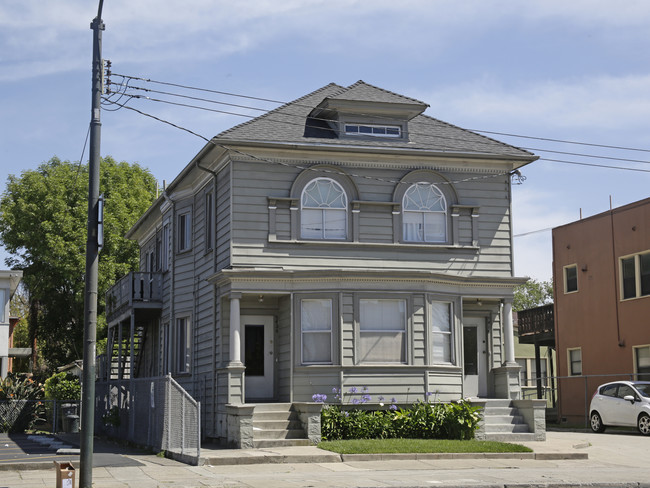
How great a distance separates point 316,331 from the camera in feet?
70.5

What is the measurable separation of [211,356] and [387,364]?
4.65 meters

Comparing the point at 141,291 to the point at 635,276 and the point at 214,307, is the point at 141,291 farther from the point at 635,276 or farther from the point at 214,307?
the point at 635,276

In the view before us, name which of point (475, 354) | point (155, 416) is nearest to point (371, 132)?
point (475, 354)

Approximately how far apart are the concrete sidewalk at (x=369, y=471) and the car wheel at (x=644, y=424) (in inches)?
165

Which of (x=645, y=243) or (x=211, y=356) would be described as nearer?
(x=211, y=356)

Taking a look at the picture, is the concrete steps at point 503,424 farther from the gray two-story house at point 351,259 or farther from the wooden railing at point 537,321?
the wooden railing at point 537,321

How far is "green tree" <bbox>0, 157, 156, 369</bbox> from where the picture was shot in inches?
1738

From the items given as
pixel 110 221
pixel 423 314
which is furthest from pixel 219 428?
pixel 110 221

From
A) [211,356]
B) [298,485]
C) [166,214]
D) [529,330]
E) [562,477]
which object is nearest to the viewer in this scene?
[298,485]

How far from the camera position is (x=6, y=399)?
29188mm

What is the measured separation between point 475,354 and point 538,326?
13842 millimetres

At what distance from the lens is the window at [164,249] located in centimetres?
2808

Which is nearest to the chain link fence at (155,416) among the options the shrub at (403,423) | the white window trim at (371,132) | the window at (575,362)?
the shrub at (403,423)

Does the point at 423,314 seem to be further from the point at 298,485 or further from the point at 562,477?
the point at 298,485
